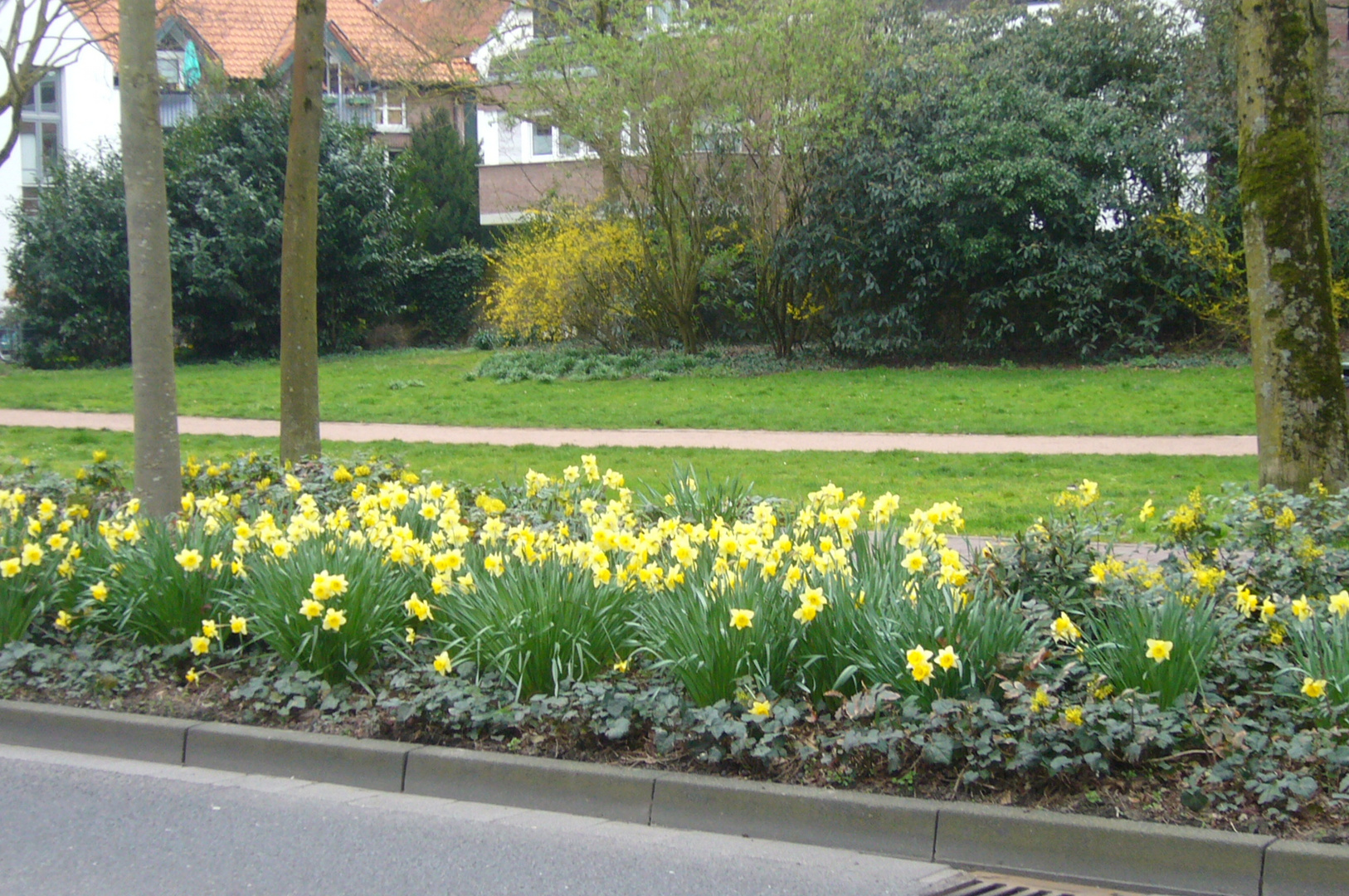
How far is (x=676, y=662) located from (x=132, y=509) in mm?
3511

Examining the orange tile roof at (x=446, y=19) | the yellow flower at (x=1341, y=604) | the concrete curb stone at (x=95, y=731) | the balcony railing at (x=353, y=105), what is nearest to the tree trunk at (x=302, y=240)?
the concrete curb stone at (x=95, y=731)

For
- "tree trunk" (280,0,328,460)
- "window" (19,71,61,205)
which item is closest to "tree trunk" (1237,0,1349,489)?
"tree trunk" (280,0,328,460)

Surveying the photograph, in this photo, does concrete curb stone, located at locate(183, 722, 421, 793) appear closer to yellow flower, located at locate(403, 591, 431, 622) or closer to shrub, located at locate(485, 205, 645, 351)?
yellow flower, located at locate(403, 591, 431, 622)

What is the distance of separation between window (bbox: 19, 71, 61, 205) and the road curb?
41333 millimetres

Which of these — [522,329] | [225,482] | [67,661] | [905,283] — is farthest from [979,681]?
[522,329]

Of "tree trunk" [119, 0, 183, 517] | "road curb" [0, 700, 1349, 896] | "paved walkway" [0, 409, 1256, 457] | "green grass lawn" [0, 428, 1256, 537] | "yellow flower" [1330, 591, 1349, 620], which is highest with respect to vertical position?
"tree trunk" [119, 0, 183, 517]

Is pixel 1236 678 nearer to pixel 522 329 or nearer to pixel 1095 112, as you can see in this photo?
pixel 1095 112

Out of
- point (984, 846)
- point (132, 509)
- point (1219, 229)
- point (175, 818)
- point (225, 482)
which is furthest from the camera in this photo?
point (1219, 229)

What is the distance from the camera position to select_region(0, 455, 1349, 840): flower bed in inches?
174

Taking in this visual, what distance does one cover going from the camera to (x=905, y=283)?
22.8m

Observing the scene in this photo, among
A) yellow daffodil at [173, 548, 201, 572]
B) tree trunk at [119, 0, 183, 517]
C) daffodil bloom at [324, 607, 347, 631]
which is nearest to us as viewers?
daffodil bloom at [324, 607, 347, 631]

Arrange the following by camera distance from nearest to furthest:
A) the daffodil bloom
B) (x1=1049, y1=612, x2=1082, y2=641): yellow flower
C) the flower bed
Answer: the flower bed
(x1=1049, y1=612, x2=1082, y2=641): yellow flower
the daffodil bloom

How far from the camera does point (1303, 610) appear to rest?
4.91 m

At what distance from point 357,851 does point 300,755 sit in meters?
0.92
